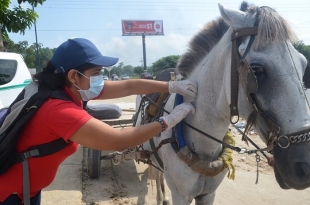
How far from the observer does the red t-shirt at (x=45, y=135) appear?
4.88 feet

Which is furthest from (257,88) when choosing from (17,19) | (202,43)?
(17,19)

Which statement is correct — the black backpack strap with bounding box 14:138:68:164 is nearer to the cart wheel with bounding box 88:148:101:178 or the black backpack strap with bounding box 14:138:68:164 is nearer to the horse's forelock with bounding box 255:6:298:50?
the horse's forelock with bounding box 255:6:298:50

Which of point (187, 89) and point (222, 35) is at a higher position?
point (222, 35)

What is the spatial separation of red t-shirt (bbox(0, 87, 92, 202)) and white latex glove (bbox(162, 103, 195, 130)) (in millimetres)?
522

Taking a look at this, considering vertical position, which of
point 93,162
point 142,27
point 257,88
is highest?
point 142,27

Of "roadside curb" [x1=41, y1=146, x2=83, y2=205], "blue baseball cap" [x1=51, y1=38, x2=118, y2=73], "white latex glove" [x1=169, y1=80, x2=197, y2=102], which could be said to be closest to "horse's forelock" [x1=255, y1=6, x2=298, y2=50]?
"white latex glove" [x1=169, y1=80, x2=197, y2=102]

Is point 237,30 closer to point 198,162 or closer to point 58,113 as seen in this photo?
point 198,162

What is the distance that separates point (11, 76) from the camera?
585 cm

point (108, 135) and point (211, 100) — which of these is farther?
point (211, 100)

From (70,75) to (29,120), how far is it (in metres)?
0.36

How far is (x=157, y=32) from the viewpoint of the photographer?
179 feet

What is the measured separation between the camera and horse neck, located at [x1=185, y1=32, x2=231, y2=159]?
1.76m

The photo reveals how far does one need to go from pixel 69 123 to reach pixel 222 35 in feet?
4.21

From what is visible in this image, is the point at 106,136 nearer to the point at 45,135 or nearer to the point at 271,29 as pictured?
the point at 45,135
